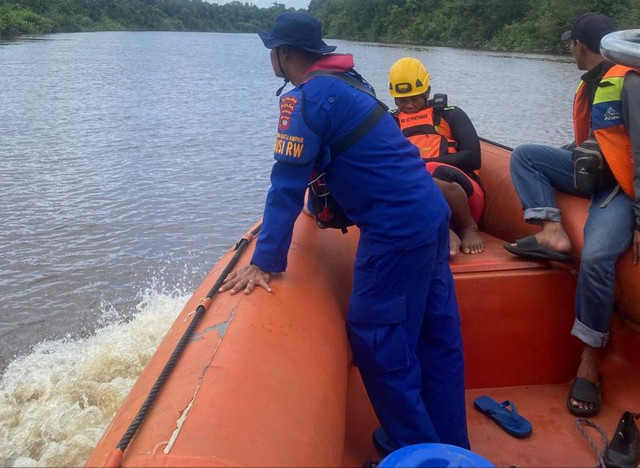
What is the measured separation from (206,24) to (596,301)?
100m

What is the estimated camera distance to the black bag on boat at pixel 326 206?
2.52 meters

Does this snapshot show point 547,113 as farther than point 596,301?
Yes

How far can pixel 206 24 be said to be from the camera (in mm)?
97250

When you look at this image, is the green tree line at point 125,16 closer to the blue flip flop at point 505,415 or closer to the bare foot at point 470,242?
the bare foot at point 470,242

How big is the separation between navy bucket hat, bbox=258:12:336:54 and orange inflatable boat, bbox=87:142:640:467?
77cm

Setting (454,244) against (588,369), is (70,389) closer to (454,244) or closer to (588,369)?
(454,244)

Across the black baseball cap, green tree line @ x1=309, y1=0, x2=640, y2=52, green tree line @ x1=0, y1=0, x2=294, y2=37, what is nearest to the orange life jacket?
the black baseball cap

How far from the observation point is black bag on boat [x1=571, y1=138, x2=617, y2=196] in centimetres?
283

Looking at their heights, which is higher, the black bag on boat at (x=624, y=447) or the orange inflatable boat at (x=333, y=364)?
the orange inflatable boat at (x=333, y=364)

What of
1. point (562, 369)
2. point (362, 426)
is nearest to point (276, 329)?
point (362, 426)

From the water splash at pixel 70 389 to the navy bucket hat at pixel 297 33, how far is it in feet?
8.07

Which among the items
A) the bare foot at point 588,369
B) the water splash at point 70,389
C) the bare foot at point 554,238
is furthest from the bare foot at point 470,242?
the water splash at point 70,389

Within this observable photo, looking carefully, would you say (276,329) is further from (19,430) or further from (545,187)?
(19,430)

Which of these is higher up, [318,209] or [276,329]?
[318,209]
